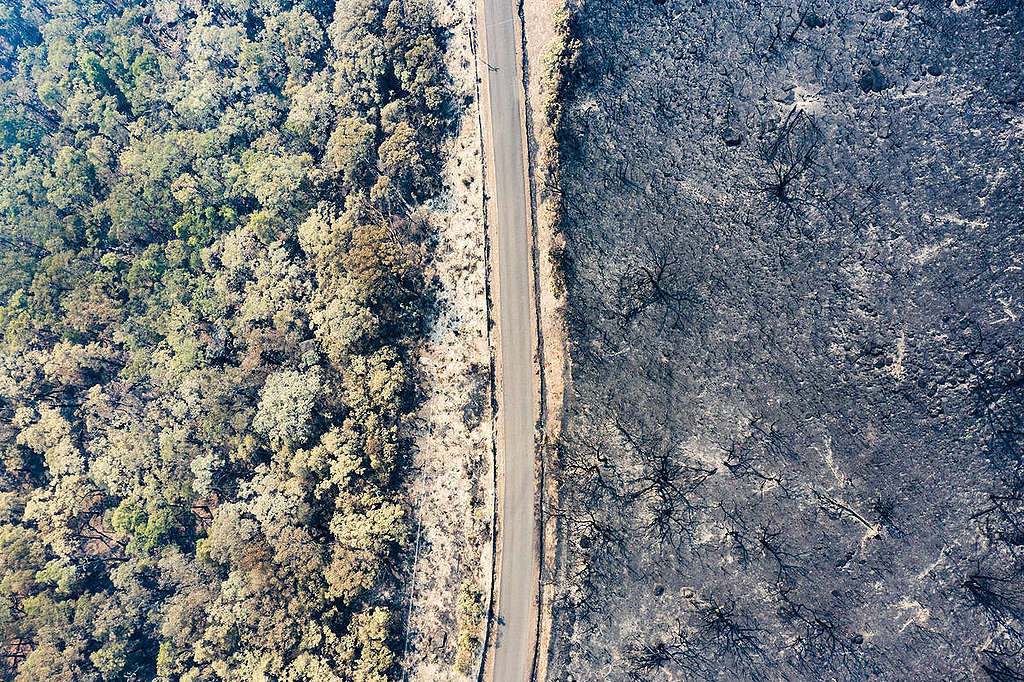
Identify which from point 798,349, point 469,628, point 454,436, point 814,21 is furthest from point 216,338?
point 814,21

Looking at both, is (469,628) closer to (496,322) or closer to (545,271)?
(496,322)

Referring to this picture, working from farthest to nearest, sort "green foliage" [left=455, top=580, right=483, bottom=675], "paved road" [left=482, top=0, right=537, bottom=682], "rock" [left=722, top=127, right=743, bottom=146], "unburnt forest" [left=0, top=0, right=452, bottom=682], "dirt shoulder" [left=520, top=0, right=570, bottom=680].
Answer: "unburnt forest" [left=0, top=0, right=452, bottom=682] → "green foliage" [left=455, top=580, right=483, bottom=675] → "paved road" [left=482, top=0, right=537, bottom=682] → "dirt shoulder" [left=520, top=0, right=570, bottom=680] → "rock" [left=722, top=127, right=743, bottom=146]

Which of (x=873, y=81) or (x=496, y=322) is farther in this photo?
(x=496, y=322)

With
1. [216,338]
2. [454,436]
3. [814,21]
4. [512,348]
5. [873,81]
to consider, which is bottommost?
[454,436]

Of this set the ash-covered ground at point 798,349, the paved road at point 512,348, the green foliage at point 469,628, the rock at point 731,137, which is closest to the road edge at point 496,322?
the paved road at point 512,348

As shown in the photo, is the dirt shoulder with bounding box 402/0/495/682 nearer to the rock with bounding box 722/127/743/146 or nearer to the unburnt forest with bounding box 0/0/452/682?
the unburnt forest with bounding box 0/0/452/682

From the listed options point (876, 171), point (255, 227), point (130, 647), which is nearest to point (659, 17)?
point (876, 171)

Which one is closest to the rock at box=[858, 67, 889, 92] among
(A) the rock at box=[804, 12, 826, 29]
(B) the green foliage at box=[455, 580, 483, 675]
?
(A) the rock at box=[804, 12, 826, 29]

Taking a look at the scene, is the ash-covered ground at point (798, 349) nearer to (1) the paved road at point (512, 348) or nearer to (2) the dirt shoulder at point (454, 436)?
(1) the paved road at point (512, 348)
